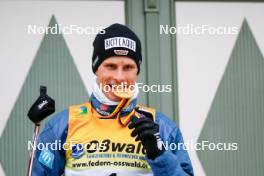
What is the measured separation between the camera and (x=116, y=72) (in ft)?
8.05

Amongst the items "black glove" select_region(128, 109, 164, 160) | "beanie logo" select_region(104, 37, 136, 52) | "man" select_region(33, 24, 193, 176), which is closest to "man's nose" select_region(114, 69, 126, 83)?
"man" select_region(33, 24, 193, 176)

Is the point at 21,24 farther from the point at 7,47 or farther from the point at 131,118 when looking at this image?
the point at 131,118

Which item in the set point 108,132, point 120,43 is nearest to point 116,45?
point 120,43

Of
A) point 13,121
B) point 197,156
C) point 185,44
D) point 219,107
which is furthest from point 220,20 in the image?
point 13,121

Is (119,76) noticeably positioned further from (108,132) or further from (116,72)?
(108,132)

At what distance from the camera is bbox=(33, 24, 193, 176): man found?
240cm

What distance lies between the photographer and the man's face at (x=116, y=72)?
8.04ft

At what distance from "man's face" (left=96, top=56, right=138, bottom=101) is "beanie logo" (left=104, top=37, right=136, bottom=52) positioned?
0.05 metres

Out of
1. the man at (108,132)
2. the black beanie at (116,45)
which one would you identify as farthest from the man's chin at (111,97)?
the black beanie at (116,45)

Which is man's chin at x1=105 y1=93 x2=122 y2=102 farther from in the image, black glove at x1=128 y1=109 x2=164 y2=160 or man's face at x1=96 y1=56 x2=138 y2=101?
black glove at x1=128 y1=109 x2=164 y2=160

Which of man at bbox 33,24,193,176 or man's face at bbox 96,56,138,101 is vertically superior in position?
man's face at bbox 96,56,138,101

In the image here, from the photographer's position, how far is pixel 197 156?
143 inches

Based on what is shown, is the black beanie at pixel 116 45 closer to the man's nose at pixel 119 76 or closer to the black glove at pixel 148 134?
the man's nose at pixel 119 76

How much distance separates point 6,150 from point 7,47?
1.81ft
